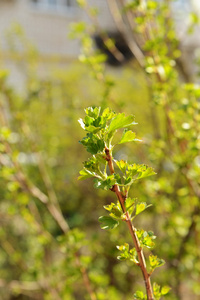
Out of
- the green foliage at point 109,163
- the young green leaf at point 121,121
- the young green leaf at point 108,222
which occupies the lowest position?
the young green leaf at point 108,222

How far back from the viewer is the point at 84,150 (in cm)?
452

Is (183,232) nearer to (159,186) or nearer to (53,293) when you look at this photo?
(159,186)

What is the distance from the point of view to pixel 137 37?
1.95 meters

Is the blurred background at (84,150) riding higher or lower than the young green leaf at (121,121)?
lower

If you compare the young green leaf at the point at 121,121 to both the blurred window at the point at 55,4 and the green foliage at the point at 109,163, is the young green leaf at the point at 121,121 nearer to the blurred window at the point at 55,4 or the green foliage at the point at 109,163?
the green foliage at the point at 109,163

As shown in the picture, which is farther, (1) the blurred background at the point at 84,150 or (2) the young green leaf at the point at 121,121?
(1) the blurred background at the point at 84,150

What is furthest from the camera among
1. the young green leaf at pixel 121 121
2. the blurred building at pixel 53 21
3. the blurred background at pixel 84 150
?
the blurred building at pixel 53 21

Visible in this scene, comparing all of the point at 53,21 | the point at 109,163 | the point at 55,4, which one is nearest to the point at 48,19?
the point at 53,21

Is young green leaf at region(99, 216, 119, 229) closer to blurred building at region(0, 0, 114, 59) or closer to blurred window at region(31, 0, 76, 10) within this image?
blurred building at region(0, 0, 114, 59)

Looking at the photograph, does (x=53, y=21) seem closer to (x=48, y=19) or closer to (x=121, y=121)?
(x=48, y=19)

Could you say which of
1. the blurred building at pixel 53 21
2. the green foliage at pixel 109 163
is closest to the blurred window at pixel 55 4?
the blurred building at pixel 53 21

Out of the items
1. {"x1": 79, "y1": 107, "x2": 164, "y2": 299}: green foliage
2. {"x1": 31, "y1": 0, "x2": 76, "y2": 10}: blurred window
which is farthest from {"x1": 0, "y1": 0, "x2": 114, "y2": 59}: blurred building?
{"x1": 79, "y1": 107, "x2": 164, "y2": 299}: green foliage

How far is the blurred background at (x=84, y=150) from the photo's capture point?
5.24ft

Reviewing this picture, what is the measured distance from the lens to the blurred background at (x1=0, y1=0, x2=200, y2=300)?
62.9 inches
